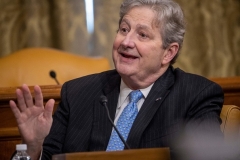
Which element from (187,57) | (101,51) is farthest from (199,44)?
(101,51)

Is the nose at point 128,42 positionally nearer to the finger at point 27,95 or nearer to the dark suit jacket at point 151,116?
the dark suit jacket at point 151,116

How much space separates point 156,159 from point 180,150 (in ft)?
0.42

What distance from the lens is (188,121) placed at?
8.16ft

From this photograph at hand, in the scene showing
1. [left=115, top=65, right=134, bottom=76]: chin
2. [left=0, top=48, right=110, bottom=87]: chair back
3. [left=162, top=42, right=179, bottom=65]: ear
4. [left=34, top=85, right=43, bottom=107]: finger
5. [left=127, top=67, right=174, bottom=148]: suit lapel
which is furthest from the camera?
[left=0, top=48, right=110, bottom=87]: chair back

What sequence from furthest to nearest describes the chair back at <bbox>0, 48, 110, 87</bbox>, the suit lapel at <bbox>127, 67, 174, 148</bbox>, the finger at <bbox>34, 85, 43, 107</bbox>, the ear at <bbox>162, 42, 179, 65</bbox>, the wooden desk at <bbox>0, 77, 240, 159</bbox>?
1. the chair back at <bbox>0, 48, 110, 87</bbox>
2. the wooden desk at <bbox>0, 77, 240, 159</bbox>
3. the ear at <bbox>162, 42, 179, 65</bbox>
4. the suit lapel at <bbox>127, 67, 174, 148</bbox>
5. the finger at <bbox>34, 85, 43, 107</bbox>

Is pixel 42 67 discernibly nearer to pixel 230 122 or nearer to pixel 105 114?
pixel 105 114

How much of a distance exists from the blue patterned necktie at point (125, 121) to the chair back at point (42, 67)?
1.27 meters

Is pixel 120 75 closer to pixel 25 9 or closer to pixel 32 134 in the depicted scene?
pixel 32 134

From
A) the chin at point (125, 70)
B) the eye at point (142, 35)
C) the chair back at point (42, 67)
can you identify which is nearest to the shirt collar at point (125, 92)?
the chin at point (125, 70)

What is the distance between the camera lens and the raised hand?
2.16m

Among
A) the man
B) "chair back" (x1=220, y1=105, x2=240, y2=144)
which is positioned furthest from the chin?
"chair back" (x1=220, y1=105, x2=240, y2=144)

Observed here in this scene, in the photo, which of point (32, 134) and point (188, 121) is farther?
point (188, 121)

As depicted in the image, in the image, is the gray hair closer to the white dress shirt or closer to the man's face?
the man's face

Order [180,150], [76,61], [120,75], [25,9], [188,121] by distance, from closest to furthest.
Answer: [180,150]
[188,121]
[120,75]
[76,61]
[25,9]
